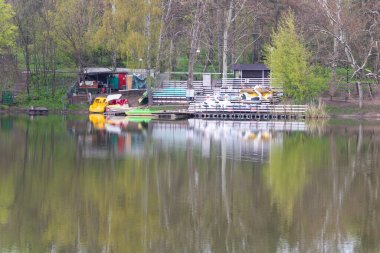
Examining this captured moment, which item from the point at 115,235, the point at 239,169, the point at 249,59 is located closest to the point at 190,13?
the point at 249,59

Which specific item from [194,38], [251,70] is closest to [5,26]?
[194,38]

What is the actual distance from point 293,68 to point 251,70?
22.4 feet

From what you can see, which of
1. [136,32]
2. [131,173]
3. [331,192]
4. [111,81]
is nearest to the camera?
[331,192]

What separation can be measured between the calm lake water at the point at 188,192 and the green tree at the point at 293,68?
1716 centimetres

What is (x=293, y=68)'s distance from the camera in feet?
203

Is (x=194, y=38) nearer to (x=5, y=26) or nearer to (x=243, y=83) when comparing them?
(x=243, y=83)

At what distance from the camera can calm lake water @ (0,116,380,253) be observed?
62.2 ft

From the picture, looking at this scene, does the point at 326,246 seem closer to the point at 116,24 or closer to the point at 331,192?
the point at 331,192

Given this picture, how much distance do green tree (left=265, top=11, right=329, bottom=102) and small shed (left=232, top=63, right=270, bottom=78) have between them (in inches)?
190

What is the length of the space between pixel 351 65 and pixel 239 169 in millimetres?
36929

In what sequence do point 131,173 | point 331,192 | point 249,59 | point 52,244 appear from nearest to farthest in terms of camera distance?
point 52,244
point 331,192
point 131,173
point 249,59

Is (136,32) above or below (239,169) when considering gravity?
above

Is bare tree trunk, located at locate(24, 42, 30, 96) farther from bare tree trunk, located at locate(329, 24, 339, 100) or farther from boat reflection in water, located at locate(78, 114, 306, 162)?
bare tree trunk, located at locate(329, 24, 339, 100)

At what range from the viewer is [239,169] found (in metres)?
30.8
